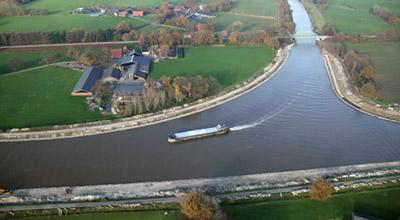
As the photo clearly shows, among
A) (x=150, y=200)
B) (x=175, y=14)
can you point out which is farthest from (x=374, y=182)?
(x=175, y=14)

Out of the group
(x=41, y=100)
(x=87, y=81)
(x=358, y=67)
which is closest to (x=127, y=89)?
(x=87, y=81)

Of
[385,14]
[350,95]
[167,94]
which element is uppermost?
[385,14]

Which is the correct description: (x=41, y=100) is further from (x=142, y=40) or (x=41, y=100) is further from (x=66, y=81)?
(x=142, y=40)

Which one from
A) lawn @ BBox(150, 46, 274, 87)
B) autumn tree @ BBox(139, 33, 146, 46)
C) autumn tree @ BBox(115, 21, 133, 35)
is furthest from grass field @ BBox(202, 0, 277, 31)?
autumn tree @ BBox(115, 21, 133, 35)

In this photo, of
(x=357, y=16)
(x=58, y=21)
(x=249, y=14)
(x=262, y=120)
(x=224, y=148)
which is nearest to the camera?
(x=224, y=148)

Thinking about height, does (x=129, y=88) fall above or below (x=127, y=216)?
above

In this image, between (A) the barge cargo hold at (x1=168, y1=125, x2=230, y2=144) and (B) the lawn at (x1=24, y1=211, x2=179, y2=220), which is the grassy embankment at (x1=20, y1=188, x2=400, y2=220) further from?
(A) the barge cargo hold at (x1=168, y1=125, x2=230, y2=144)

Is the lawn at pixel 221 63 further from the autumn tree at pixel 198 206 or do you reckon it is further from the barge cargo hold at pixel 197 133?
the autumn tree at pixel 198 206

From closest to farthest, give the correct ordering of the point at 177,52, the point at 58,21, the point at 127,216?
the point at 127,216 < the point at 177,52 < the point at 58,21
